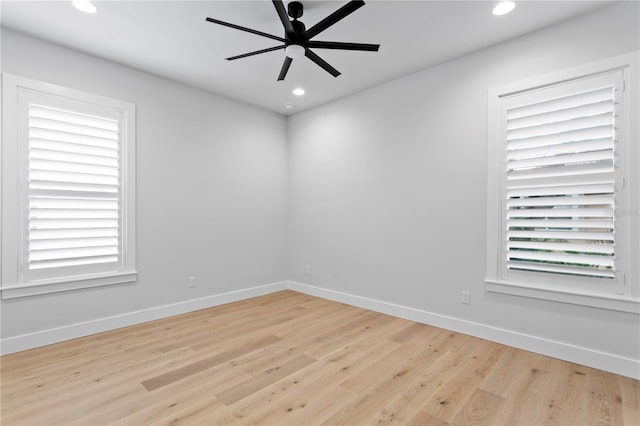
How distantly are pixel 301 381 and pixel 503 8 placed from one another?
3.23 metres

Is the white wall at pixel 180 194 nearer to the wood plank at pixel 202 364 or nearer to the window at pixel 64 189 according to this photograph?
the window at pixel 64 189

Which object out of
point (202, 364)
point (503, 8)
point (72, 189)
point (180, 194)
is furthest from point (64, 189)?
point (503, 8)

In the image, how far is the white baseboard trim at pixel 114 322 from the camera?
274 centimetres

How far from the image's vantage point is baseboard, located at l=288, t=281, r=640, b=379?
2.37m

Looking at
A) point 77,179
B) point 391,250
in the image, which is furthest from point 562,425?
point 77,179

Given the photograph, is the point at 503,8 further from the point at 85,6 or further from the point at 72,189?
the point at 72,189

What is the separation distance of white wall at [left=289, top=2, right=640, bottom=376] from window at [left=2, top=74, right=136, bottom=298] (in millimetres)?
2421

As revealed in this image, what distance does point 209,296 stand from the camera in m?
4.09

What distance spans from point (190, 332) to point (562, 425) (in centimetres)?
308

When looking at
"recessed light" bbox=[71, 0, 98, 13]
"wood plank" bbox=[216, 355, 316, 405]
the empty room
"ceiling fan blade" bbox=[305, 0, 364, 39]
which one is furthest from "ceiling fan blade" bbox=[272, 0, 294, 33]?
"wood plank" bbox=[216, 355, 316, 405]

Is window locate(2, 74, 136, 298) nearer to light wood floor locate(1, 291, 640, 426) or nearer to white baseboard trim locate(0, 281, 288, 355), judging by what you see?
white baseboard trim locate(0, 281, 288, 355)

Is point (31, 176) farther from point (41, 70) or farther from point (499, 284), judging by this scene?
point (499, 284)

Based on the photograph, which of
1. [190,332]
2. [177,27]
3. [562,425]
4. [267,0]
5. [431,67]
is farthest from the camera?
[431,67]

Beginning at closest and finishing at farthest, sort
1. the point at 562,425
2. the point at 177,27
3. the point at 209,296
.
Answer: the point at 562,425
the point at 177,27
the point at 209,296
